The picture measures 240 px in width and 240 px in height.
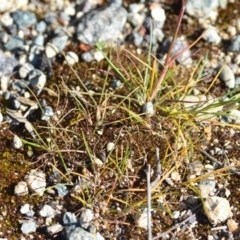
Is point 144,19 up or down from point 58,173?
up

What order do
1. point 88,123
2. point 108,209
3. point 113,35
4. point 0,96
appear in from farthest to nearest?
point 113,35 → point 0,96 → point 88,123 → point 108,209

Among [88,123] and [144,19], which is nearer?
Answer: [88,123]

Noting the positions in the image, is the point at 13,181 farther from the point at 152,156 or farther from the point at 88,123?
the point at 152,156

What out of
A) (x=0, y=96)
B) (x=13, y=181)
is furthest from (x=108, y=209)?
(x=0, y=96)

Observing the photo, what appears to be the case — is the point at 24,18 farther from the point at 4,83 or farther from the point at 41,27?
the point at 4,83

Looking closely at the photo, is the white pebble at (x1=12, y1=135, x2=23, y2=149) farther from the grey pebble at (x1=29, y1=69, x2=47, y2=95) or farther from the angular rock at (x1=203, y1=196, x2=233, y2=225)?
the angular rock at (x1=203, y1=196, x2=233, y2=225)

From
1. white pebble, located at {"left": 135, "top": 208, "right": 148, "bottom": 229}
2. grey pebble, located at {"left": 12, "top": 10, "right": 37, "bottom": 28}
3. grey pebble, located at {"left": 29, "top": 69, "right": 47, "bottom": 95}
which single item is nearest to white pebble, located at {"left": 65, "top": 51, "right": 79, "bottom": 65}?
grey pebble, located at {"left": 29, "top": 69, "right": 47, "bottom": 95}

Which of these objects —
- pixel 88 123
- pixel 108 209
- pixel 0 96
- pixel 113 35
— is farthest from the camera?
pixel 113 35

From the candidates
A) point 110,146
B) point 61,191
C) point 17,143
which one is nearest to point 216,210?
point 110,146

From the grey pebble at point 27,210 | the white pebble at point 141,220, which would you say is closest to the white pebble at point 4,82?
the grey pebble at point 27,210
